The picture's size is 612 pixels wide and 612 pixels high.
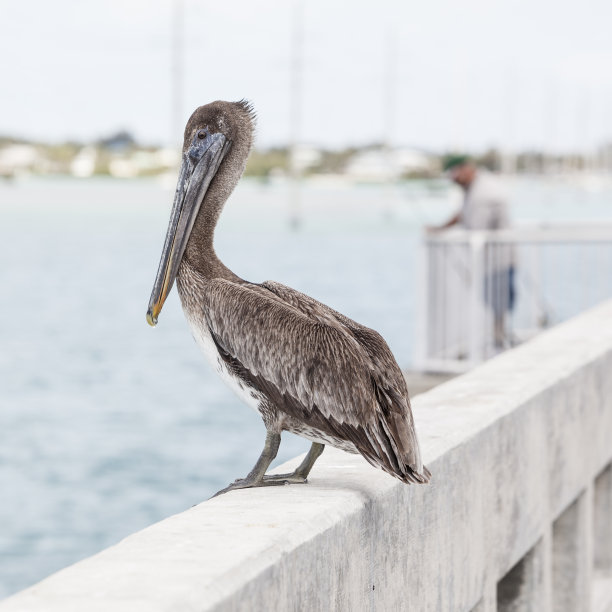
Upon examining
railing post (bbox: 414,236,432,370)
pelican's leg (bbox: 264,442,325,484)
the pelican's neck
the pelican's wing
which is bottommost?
railing post (bbox: 414,236,432,370)

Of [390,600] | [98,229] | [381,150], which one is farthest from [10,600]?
[98,229]

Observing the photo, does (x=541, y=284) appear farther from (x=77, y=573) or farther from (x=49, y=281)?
(x=49, y=281)

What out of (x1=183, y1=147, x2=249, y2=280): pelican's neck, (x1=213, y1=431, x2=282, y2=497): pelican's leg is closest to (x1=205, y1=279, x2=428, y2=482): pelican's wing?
(x1=213, y1=431, x2=282, y2=497): pelican's leg

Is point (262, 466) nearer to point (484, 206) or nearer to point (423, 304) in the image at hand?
point (423, 304)

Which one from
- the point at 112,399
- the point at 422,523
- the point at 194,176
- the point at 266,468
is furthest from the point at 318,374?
the point at 112,399

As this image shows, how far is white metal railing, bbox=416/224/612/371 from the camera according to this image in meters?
9.59

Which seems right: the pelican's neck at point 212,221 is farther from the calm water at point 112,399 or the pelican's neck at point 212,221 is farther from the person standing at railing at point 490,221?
the calm water at point 112,399

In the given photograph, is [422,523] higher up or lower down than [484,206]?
lower down

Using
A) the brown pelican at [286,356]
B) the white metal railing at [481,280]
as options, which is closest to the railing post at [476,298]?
the white metal railing at [481,280]

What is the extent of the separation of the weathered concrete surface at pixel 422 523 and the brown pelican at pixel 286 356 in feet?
0.45

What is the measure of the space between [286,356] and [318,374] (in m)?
0.10

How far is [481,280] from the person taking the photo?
9.66 metres

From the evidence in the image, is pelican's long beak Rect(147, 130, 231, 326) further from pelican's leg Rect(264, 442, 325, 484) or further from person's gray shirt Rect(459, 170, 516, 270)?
person's gray shirt Rect(459, 170, 516, 270)

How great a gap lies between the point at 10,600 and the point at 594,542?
13.7 ft
